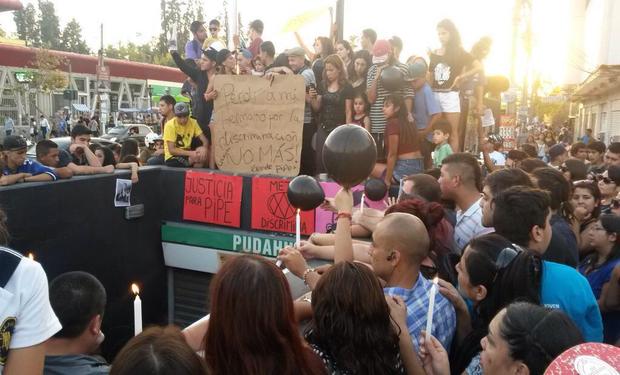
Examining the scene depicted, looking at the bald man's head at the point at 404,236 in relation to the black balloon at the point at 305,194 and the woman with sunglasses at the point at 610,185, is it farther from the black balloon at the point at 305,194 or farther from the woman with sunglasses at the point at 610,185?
the woman with sunglasses at the point at 610,185

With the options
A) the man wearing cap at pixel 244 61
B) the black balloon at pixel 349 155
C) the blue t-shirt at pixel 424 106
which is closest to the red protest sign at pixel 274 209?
the blue t-shirt at pixel 424 106

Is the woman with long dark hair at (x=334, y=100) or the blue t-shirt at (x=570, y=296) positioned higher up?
the woman with long dark hair at (x=334, y=100)

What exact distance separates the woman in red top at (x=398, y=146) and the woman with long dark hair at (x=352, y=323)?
4113 millimetres

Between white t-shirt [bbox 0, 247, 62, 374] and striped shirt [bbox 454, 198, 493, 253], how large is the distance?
2530 millimetres

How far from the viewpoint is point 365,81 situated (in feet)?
23.4

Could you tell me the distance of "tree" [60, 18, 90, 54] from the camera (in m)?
85.8

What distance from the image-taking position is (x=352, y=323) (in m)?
2.02

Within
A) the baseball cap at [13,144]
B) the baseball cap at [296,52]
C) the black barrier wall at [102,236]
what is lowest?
the black barrier wall at [102,236]

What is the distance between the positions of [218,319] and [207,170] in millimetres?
5500

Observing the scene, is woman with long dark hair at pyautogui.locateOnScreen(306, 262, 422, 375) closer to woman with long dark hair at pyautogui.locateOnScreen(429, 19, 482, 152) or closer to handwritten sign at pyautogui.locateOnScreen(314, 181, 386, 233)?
handwritten sign at pyautogui.locateOnScreen(314, 181, 386, 233)

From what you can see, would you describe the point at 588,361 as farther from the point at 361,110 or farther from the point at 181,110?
the point at 181,110

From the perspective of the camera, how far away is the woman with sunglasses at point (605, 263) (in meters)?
3.53

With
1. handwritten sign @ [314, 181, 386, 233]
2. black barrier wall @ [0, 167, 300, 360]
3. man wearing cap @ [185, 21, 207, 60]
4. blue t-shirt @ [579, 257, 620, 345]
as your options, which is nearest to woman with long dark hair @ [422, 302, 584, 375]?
blue t-shirt @ [579, 257, 620, 345]

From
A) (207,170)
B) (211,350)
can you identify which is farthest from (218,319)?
(207,170)
